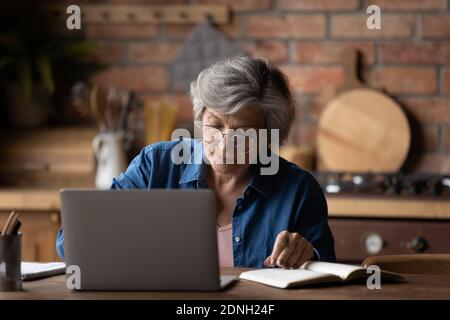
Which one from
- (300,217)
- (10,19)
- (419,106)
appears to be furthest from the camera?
(10,19)

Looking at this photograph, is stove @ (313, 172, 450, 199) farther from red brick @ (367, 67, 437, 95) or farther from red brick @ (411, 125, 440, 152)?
red brick @ (367, 67, 437, 95)

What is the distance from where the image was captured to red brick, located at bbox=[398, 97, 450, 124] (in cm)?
351

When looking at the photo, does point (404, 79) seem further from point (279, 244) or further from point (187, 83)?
point (279, 244)

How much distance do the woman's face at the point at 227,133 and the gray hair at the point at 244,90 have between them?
20 mm

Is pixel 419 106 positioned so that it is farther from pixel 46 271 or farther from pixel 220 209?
pixel 46 271

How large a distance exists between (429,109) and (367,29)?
0.42 m

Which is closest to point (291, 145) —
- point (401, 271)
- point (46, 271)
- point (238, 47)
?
point (238, 47)

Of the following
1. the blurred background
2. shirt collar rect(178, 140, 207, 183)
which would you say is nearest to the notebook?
shirt collar rect(178, 140, 207, 183)

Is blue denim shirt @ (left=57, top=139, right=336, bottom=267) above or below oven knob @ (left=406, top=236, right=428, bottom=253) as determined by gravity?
above

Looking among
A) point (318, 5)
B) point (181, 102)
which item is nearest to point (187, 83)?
point (181, 102)

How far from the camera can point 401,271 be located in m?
2.10

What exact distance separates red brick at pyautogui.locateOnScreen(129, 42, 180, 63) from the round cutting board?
2.39 feet

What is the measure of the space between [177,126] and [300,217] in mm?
1517

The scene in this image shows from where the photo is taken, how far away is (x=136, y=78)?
3.77 m
